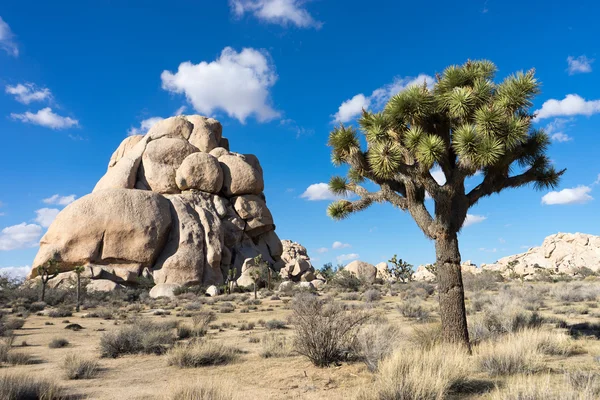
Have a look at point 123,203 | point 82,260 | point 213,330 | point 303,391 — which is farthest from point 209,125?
point 303,391

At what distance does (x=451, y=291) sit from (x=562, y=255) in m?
70.3

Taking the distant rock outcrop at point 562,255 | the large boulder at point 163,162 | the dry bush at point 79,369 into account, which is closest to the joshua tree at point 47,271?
the large boulder at point 163,162

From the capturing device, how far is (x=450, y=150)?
30.7ft

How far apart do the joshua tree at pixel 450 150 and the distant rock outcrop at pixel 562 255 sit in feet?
185

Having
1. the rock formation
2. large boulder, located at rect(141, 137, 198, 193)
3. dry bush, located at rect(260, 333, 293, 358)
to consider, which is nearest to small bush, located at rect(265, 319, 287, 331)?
dry bush, located at rect(260, 333, 293, 358)

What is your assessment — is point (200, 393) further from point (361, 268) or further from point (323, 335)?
point (361, 268)

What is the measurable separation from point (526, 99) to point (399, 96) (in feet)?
8.87

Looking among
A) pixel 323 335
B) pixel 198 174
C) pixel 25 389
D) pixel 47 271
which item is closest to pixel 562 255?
pixel 198 174

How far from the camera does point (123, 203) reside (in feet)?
124

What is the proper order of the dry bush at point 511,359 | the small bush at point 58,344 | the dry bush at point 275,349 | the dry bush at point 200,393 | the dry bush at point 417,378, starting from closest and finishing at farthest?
the dry bush at point 200,393
the dry bush at point 417,378
the dry bush at point 511,359
the dry bush at point 275,349
the small bush at point 58,344

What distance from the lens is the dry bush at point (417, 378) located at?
496 centimetres

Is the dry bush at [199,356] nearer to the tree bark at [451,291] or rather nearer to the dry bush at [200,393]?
the dry bush at [200,393]

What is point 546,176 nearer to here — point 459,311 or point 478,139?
point 478,139

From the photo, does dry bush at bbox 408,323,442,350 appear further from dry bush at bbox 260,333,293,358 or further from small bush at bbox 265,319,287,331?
small bush at bbox 265,319,287,331
